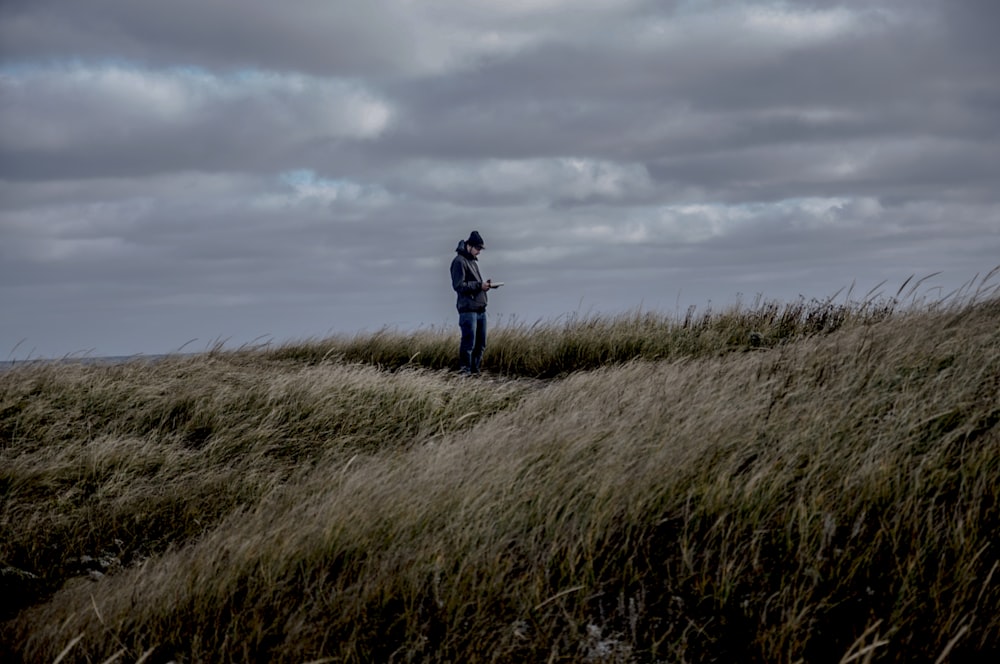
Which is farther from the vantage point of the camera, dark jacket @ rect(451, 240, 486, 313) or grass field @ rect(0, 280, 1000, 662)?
dark jacket @ rect(451, 240, 486, 313)

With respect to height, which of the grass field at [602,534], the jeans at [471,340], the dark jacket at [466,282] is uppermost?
the dark jacket at [466,282]

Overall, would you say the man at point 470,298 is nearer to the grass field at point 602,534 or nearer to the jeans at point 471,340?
the jeans at point 471,340

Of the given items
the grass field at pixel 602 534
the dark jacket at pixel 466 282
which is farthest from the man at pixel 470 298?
the grass field at pixel 602 534

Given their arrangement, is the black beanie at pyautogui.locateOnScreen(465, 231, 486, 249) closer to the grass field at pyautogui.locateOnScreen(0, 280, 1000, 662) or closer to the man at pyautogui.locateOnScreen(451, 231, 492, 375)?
the man at pyautogui.locateOnScreen(451, 231, 492, 375)

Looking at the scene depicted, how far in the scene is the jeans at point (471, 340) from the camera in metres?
11.7

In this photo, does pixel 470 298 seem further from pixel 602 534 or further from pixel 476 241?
pixel 602 534

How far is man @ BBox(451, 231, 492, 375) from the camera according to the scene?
11.7m

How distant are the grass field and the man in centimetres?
468

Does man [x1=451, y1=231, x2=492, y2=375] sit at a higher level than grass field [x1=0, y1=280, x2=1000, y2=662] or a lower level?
higher

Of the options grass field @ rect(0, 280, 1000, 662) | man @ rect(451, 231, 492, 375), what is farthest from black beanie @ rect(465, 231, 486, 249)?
grass field @ rect(0, 280, 1000, 662)

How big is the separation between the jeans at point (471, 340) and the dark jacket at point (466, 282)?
126 millimetres

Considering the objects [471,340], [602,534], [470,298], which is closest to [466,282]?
[470,298]

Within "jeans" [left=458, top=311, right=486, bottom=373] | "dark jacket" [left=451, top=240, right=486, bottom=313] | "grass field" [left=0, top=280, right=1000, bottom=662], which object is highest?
"dark jacket" [left=451, top=240, right=486, bottom=313]

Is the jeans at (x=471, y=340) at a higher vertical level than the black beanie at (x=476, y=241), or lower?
lower
